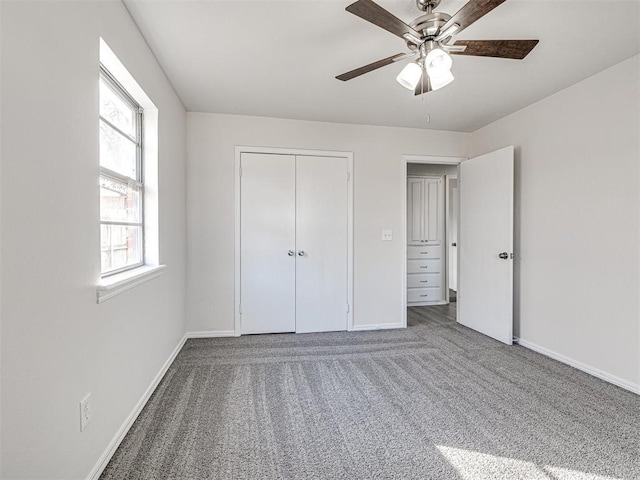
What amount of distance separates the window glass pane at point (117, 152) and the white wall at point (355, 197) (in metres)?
1.18

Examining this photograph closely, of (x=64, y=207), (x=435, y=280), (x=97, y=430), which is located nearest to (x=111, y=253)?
(x=64, y=207)

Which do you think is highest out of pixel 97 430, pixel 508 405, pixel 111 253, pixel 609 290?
pixel 111 253

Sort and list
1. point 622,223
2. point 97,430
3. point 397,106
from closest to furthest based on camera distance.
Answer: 1. point 97,430
2. point 622,223
3. point 397,106

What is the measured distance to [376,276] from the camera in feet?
12.3

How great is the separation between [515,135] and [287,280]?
2824mm

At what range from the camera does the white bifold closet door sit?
348cm

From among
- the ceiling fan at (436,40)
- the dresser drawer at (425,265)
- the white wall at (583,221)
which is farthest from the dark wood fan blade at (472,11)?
the dresser drawer at (425,265)

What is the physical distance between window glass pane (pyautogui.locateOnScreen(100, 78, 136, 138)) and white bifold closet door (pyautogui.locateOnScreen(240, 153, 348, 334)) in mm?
1345

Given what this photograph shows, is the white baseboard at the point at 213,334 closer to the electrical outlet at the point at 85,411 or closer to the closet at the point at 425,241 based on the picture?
the electrical outlet at the point at 85,411

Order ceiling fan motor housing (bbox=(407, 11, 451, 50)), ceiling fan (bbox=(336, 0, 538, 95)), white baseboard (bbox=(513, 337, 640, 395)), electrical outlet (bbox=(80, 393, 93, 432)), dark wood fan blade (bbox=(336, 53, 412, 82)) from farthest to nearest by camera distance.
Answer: white baseboard (bbox=(513, 337, 640, 395)) < dark wood fan blade (bbox=(336, 53, 412, 82)) < ceiling fan motor housing (bbox=(407, 11, 451, 50)) < ceiling fan (bbox=(336, 0, 538, 95)) < electrical outlet (bbox=(80, 393, 93, 432))

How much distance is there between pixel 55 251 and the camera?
1.14 m

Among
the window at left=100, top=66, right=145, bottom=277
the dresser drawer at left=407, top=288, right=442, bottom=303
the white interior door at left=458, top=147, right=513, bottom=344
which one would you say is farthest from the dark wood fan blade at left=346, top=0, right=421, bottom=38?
the dresser drawer at left=407, top=288, right=442, bottom=303

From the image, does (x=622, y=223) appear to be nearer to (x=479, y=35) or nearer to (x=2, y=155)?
(x=479, y=35)

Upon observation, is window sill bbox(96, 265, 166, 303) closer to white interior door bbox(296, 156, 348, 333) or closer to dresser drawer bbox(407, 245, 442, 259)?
white interior door bbox(296, 156, 348, 333)
